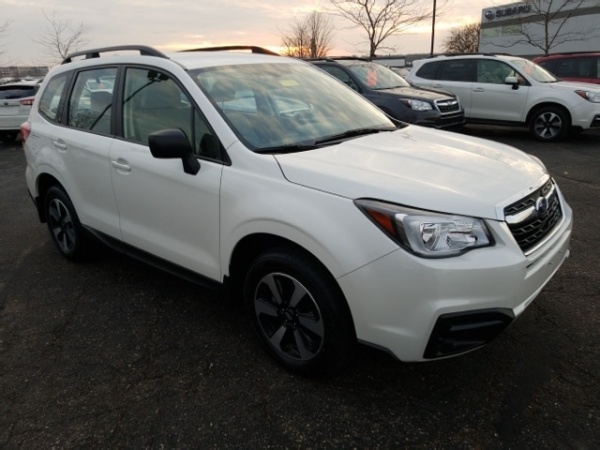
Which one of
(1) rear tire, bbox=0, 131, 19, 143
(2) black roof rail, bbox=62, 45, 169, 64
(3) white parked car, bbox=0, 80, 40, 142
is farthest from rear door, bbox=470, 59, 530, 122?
(1) rear tire, bbox=0, 131, 19, 143

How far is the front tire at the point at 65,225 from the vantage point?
13.0ft

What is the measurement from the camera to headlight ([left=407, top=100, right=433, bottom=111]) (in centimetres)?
865

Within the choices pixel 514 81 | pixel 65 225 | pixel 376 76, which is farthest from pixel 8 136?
pixel 514 81

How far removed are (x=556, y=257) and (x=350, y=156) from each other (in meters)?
1.20

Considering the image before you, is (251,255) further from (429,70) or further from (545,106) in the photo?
(429,70)

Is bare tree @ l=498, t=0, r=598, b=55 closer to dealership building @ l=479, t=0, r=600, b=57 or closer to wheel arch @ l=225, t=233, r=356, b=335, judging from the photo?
dealership building @ l=479, t=0, r=600, b=57

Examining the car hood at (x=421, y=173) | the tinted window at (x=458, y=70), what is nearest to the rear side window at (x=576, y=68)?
the tinted window at (x=458, y=70)

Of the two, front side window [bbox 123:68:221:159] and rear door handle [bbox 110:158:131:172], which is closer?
front side window [bbox 123:68:221:159]

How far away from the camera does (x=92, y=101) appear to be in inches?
144

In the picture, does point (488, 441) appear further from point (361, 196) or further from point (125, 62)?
point (125, 62)

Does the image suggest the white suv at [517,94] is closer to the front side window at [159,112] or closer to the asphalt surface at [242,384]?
the asphalt surface at [242,384]

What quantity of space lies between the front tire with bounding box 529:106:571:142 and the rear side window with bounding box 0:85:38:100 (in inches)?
454

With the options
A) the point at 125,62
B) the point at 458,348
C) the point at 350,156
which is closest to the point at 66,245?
the point at 125,62

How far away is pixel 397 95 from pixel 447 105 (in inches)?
39.5
